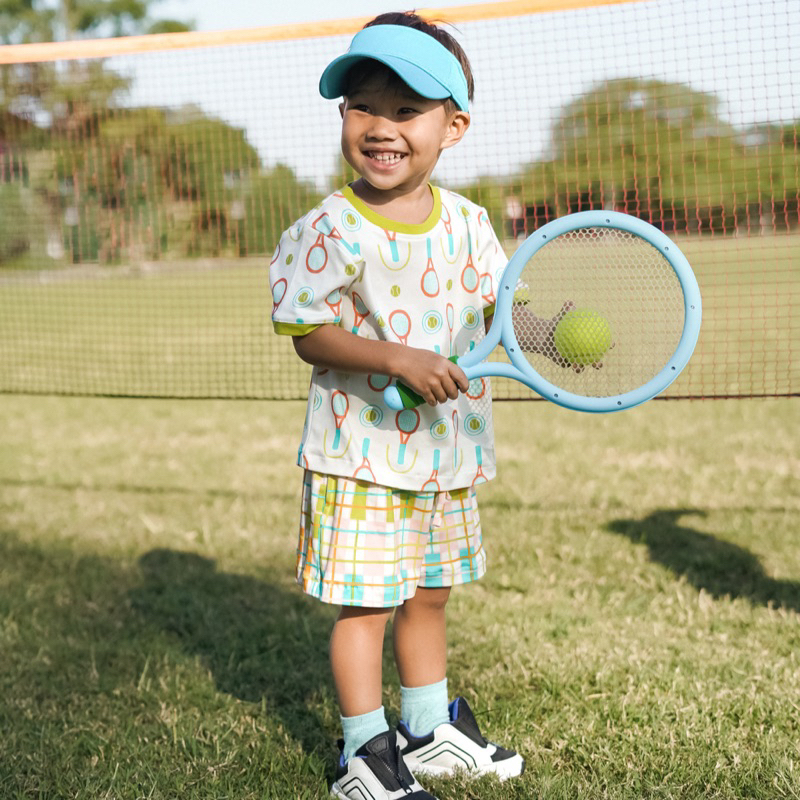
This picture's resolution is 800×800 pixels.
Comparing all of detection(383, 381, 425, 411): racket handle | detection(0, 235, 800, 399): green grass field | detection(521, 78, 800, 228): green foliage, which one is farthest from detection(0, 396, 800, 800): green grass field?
detection(521, 78, 800, 228): green foliage

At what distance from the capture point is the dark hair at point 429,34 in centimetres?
258

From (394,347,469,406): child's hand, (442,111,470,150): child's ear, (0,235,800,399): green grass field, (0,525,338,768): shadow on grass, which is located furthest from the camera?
(0,235,800,399): green grass field

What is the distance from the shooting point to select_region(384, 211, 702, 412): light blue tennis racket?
2555 mm

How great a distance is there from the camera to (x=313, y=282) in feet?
8.25

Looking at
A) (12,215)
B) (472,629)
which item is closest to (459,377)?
(472,629)

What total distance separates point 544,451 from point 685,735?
12.7 ft

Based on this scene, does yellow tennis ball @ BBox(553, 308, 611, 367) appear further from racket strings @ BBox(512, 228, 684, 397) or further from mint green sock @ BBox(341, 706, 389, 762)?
mint green sock @ BBox(341, 706, 389, 762)

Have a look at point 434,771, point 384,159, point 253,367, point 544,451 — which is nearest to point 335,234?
point 384,159

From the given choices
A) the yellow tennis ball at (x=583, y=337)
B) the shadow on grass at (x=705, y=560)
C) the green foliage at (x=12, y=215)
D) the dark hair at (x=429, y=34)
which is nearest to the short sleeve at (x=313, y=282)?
the dark hair at (x=429, y=34)

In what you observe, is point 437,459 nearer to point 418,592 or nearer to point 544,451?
point 418,592

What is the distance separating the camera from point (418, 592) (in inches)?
113

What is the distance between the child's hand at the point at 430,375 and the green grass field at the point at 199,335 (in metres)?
4.36

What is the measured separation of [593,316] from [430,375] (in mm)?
482

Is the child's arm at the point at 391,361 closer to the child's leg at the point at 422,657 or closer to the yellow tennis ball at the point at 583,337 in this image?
the yellow tennis ball at the point at 583,337
